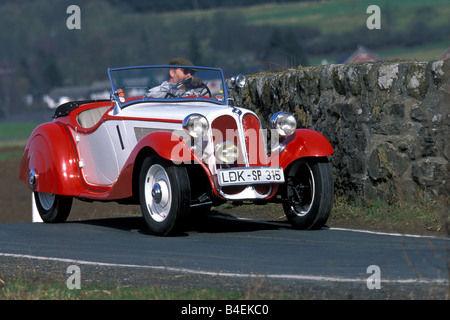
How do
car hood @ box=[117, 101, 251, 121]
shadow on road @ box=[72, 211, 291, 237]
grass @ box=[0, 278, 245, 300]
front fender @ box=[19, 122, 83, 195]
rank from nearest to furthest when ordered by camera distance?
1. grass @ box=[0, 278, 245, 300]
2. car hood @ box=[117, 101, 251, 121]
3. shadow on road @ box=[72, 211, 291, 237]
4. front fender @ box=[19, 122, 83, 195]

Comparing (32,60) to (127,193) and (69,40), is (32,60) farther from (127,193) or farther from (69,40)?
(127,193)

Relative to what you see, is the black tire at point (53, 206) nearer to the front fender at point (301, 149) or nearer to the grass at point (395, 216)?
the front fender at point (301, 149)

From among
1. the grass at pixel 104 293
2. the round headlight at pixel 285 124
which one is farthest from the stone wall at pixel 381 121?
the grass at pixel 104 293

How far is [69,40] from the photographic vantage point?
6053 inches

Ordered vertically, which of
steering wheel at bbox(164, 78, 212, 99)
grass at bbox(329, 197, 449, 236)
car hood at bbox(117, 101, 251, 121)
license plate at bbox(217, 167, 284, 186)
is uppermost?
steering wheel at bbox(164, 78, 212, 99)

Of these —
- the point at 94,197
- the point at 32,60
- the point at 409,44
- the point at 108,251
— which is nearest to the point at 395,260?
the point at 108,251

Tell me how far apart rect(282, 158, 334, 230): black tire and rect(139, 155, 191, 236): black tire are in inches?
49.2

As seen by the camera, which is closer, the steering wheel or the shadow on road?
the shadow on road

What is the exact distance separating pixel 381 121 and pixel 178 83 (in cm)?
240

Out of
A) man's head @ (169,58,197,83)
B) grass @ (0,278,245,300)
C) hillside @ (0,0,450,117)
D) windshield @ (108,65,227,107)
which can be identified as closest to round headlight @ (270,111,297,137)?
windshield @ (108,65,227,107)

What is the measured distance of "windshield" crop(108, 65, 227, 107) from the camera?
9.64 meters

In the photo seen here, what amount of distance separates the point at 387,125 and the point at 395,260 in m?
3.15

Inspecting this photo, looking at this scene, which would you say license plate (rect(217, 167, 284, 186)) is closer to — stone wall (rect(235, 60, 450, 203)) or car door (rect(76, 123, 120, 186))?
stone wall (rect(235, 60, 450, 203))
